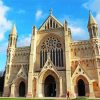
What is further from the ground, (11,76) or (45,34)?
(45,34)

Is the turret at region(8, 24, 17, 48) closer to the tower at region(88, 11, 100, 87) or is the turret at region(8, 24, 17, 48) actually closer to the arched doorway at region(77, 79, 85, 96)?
the arched doorway at region(77, 79, 85, 96)

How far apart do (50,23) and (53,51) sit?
8336 mm

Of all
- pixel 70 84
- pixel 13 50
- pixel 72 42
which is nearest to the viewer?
pixel 70 84

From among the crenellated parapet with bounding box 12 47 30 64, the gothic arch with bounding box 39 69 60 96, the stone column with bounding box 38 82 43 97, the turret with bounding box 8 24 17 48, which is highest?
the turret with bounding box 8 24 17 48

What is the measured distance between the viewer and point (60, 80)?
3884 cm

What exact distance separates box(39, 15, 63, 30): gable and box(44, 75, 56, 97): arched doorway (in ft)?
43.8

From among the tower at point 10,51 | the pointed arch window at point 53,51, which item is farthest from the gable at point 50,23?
the tower at point 10,51

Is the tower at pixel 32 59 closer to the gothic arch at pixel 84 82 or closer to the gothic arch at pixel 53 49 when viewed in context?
the gothic arch at pixel 53 49

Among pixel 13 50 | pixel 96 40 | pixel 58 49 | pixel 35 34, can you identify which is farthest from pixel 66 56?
pixel 13 50

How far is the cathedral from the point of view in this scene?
39.0 meters

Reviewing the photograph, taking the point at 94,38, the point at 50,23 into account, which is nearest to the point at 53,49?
the point at 50,23

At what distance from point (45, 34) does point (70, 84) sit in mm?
15187

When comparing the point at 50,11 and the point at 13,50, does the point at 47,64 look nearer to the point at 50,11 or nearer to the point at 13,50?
the point at 13,50

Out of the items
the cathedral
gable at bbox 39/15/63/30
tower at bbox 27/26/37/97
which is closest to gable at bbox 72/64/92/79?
the cathedral
